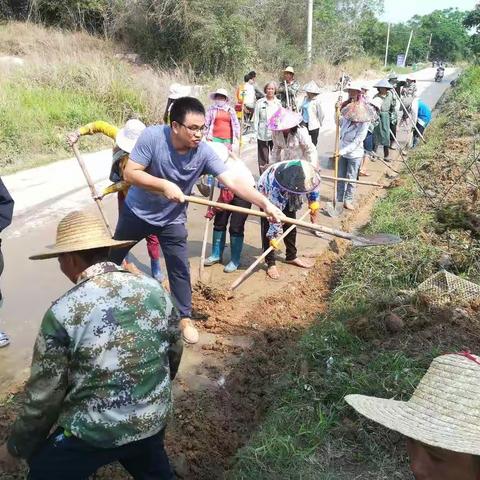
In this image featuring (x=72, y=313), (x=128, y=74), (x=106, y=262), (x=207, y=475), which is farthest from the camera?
(x=128, y=74)

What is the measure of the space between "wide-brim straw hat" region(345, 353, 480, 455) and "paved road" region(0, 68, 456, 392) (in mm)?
3071

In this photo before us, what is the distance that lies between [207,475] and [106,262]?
1545mm

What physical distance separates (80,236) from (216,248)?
363 centimetres

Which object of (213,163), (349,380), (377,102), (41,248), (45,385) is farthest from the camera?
(377,102)

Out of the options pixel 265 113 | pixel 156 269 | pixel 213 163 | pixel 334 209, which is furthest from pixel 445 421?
pixel 265 113

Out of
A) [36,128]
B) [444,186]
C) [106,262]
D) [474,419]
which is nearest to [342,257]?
[444,186]

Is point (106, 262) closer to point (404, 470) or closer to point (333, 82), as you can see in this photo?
point (404, 470)

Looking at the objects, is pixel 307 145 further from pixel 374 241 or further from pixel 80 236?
pixel 80 236

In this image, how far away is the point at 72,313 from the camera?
1.72 m

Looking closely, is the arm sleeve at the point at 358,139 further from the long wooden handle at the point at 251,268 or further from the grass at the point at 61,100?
the grass at the point at 61,100

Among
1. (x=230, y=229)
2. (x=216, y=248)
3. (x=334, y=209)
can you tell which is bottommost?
(x=334, y=209)

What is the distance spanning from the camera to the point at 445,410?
116cm

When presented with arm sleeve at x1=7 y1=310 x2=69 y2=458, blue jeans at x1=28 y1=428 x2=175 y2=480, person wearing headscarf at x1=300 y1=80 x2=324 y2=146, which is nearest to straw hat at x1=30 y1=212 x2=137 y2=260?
arm sleeve at x1=7 y1=310 x2=69 y2=458

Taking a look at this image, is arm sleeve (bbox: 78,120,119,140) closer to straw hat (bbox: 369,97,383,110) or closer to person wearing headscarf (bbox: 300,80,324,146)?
person wearing headscarf (bbox: 300,80,324,146)
